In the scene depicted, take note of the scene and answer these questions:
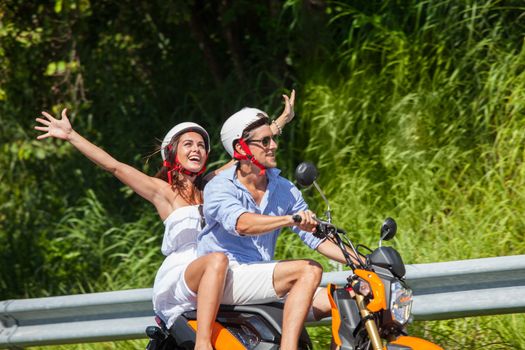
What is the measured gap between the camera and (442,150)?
7129mm

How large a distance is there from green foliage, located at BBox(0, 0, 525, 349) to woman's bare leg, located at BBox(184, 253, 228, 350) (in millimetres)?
1440

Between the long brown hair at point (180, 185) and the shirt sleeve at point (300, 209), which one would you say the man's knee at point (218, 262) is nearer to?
the shirt sleeve at point (300, 209)

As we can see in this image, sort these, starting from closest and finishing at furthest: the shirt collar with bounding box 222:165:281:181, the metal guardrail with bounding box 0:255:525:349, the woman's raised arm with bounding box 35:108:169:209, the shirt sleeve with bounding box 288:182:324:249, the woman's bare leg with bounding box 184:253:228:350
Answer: the woman's bare leg with bounding box 184:253:228:350
the shirt collar with bounding box 222:165:281:181
the shirt sleeve with bounding box 288:182:324:249
the metal guardrail with bounding box 0:255:525:349
the woman's raised arm with bounding box 35:108:169:209

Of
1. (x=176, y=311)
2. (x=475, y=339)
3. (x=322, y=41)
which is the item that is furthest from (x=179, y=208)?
(x=322, y=41)

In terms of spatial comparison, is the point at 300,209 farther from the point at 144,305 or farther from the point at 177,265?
the point at 144,305

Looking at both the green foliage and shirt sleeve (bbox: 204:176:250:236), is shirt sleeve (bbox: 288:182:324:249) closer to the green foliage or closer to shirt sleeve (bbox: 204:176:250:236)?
shirt sleeve (bbox: 204:176:250:236)

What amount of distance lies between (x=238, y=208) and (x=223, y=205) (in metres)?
0.09

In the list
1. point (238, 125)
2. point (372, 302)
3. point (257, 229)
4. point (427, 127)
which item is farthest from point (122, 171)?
point (427, 127)

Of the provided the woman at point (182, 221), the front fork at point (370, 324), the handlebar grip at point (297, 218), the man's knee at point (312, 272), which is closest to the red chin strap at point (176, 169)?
the woman at point (182, 221)

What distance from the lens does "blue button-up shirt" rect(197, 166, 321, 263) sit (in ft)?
14.9

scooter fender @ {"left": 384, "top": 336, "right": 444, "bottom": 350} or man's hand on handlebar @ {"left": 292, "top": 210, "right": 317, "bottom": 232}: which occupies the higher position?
man's hand on handlebar @ {"left": 292, "top": 210, "right": 317, "bottom": 232}

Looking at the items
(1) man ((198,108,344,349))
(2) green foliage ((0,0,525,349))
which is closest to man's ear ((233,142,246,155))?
(1) man ((198,108,344,349))

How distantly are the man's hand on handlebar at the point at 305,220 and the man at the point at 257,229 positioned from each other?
0.13m

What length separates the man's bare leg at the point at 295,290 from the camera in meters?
4.28
